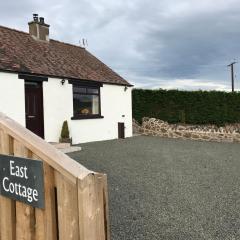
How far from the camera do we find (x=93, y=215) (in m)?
2.30

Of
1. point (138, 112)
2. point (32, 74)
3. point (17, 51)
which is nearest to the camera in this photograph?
point (32, 74)

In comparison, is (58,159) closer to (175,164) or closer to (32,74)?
(175,164)

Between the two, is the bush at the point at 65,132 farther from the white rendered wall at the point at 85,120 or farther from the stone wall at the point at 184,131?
the stone wall at the point at 184,131

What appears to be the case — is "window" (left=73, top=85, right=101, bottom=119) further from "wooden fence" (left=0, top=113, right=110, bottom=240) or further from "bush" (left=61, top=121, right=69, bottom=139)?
"wooden fence" (left=0, top=113, right=110, bottom=240)

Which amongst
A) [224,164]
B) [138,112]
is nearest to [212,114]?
[138,112]

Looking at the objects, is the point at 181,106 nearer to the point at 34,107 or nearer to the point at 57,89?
the point at 57,89

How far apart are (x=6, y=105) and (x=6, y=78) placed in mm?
990

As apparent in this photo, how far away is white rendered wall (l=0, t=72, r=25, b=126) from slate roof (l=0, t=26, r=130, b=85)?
349 millimetres

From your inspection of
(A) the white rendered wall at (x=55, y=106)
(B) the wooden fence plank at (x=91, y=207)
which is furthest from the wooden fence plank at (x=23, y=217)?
(A) the white rendered wall at (x=55, y=106)

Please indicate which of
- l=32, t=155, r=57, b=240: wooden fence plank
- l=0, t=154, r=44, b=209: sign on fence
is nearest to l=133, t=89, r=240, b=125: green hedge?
l=0, t=154, r=44, b=209: sign on fence

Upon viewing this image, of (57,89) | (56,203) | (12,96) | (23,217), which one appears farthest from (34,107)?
(56,203)

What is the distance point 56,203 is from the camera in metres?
2.57

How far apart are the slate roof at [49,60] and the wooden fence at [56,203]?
1013 centimetres

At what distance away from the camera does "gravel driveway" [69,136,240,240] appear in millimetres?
4730
